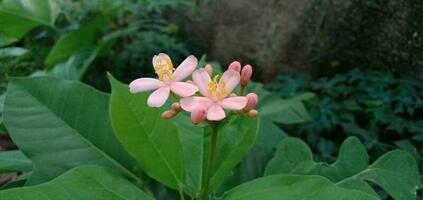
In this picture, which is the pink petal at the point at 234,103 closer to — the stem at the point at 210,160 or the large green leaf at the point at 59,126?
the stem at the point at 210,160

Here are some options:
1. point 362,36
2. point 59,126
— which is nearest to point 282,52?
point 362,36

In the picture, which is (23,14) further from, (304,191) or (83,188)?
(304,191)

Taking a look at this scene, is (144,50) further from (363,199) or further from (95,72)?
(363,199)

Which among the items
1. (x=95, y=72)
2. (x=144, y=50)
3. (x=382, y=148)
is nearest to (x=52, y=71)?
(x=95, y=72)

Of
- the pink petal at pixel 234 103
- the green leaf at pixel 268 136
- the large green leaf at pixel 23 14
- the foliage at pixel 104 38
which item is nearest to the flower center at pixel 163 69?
the pink petal at pixel 234 103

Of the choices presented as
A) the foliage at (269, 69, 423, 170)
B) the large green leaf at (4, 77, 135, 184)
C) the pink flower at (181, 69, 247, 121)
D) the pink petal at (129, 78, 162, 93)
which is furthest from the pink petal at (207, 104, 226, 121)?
the foliage at (269, 69, 423, 170)

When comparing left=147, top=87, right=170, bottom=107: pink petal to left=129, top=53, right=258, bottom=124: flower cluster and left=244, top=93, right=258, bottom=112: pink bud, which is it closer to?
left=129, top=53, right=258, bottom=124: flower cluster
